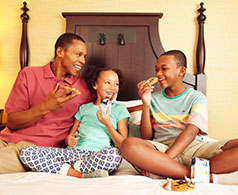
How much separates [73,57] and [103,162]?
0.87 meters

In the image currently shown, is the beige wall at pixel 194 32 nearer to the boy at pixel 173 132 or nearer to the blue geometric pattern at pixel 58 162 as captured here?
the boy at pixel 173 132

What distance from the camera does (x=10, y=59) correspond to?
8.30ft

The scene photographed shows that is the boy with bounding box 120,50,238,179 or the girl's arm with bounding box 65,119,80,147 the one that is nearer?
the boy with bounding box 120,50,238,179

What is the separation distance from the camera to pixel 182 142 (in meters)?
1.32

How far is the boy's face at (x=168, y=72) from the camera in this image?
1.62 metres

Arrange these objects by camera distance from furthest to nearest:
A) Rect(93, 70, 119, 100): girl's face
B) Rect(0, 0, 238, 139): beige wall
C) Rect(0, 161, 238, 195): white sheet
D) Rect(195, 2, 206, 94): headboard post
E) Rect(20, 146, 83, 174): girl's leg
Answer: Rect(0, 0, 238, 139): beige wall < Rect(195, 2, 206, 94): headboard post < Rect(93, 70, 119, 100): girl's face < Rect(20, 146, 83, 174): girl's leg < Rect(0, 161, 238, 195): white sheet

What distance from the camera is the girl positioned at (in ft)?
4.00

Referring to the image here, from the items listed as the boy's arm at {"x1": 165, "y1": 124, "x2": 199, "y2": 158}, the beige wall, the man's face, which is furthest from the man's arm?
the beige wall

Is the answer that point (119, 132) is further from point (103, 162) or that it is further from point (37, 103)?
point (37, 103)

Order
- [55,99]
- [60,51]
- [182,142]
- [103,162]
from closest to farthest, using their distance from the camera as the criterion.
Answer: [103,162] → [182,142] → [55,99] → [60,51]

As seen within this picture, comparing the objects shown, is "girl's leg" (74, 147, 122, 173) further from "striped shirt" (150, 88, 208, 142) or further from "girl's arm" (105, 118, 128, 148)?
"striped shirt" (150, 88, 208, 142)

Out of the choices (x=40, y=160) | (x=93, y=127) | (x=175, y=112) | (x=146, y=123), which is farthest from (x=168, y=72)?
(x=40, y=160)

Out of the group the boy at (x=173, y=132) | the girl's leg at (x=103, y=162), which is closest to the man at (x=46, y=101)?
the girl's leg at (x=103, y=162)

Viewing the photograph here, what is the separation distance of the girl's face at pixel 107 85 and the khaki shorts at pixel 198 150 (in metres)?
0.50
